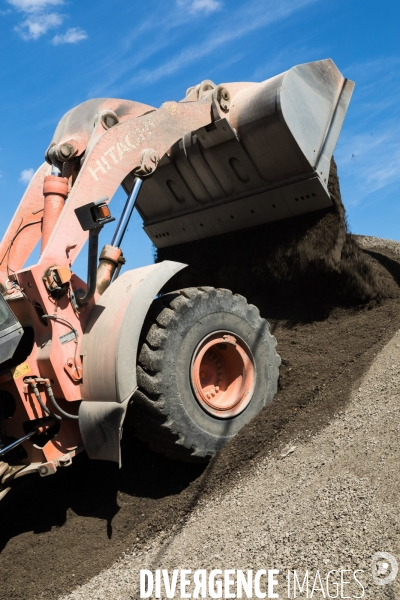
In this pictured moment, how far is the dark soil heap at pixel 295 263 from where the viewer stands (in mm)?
6266

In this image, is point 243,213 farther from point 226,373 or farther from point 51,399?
point 51,399

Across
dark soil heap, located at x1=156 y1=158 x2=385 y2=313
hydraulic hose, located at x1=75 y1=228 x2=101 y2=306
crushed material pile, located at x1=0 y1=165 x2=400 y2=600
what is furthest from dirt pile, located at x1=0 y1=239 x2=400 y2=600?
hydraulic hose, located at x1=75 y1=228 x2=101 y2=306

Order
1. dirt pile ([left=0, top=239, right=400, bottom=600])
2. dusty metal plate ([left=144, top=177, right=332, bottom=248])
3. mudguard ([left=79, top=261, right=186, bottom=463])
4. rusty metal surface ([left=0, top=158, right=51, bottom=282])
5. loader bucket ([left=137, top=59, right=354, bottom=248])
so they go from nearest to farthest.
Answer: mudguard ([left=79, top=261, right=186, bottom=463]) < dirt pile ([left=0, top=239, right=400, bottom=600]) < rusty metal surface ([left=0, top=158, right=51, bottom=282]) < loader bucket ([left=137, top=59, right=354, bottom=248]) < dusty metal plate ([left=144, top=177, right=332, bottom=248])

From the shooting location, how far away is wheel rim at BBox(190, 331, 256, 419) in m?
4.80

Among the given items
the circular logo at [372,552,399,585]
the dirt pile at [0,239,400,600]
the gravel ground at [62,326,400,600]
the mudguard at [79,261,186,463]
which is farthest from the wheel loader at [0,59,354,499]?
the circular logo at [372,552,399,585]

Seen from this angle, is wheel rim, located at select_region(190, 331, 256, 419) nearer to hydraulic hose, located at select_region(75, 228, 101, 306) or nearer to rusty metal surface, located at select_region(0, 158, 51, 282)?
hydraulic hose, located at select_region(75, 228, 101, 306)

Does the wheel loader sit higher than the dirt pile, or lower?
higher

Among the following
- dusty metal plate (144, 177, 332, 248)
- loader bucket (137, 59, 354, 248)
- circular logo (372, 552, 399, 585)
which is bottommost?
circular logo (372, 552, 399, 585)

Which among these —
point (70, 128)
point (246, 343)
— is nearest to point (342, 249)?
point (246, 343)

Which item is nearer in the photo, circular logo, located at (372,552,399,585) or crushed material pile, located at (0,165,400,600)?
circular logo, located at (372,552,399,585)

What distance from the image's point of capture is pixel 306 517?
11.7ft

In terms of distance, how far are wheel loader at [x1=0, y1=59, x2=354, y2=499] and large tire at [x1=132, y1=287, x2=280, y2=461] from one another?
0.01 m

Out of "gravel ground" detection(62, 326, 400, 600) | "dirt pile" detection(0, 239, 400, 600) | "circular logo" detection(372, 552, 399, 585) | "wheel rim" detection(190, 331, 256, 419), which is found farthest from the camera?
"wheel rim" detection(190, 331, 256, 419)

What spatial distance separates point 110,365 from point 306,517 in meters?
1.49
